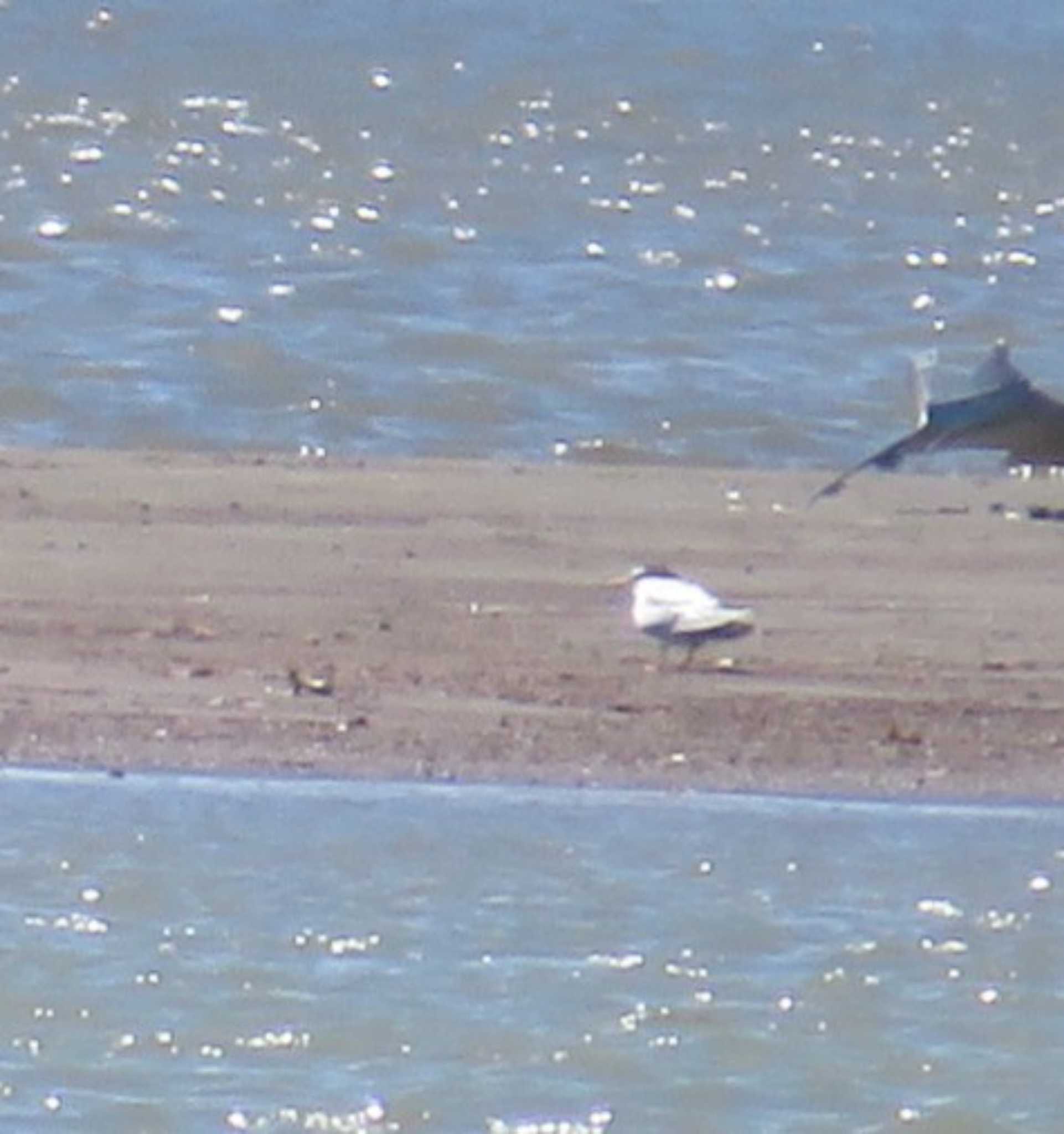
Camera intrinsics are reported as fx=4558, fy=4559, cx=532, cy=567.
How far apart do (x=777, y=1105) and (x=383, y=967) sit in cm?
100

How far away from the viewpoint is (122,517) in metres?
12.8

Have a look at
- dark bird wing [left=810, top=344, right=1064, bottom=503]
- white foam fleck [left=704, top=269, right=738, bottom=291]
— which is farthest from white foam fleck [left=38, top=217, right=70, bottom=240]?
dark bird wing [left=810, top=344, right=1064, bottom=503]

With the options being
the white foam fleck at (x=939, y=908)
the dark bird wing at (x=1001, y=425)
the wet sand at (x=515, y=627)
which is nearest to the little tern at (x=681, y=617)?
the wet sand at (x=515, y=627)

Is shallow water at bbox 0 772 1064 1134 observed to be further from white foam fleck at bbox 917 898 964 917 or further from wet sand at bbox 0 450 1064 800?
wet sand at bbox 0 450 1064 800

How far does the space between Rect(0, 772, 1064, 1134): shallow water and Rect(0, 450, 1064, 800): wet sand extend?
48cm

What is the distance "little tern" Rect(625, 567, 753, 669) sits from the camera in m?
10.9

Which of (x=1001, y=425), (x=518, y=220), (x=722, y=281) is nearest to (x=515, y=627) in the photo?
(x=1001, y=425)

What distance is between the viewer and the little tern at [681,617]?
1085 cm

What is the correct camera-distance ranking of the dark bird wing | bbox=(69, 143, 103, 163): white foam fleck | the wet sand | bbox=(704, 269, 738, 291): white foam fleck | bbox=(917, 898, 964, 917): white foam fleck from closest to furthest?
bbox=(917, 898, 964, 917): white foam fleck < the wet sand < the dark bird wing < bbox=(704, 269, 738, 291): white foam fleck < bbox=(69, 143, 103, 163): white foam fleck

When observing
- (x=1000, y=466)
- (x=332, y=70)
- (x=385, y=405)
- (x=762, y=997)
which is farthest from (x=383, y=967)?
(x=332, y=70)

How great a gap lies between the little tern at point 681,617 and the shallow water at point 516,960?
139 centimetres

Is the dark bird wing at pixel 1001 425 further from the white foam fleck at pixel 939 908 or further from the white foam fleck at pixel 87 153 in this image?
the white foam fleck at pixel 87 153

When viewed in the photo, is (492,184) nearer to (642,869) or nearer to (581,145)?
(581,145)

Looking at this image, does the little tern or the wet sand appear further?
the little tern
